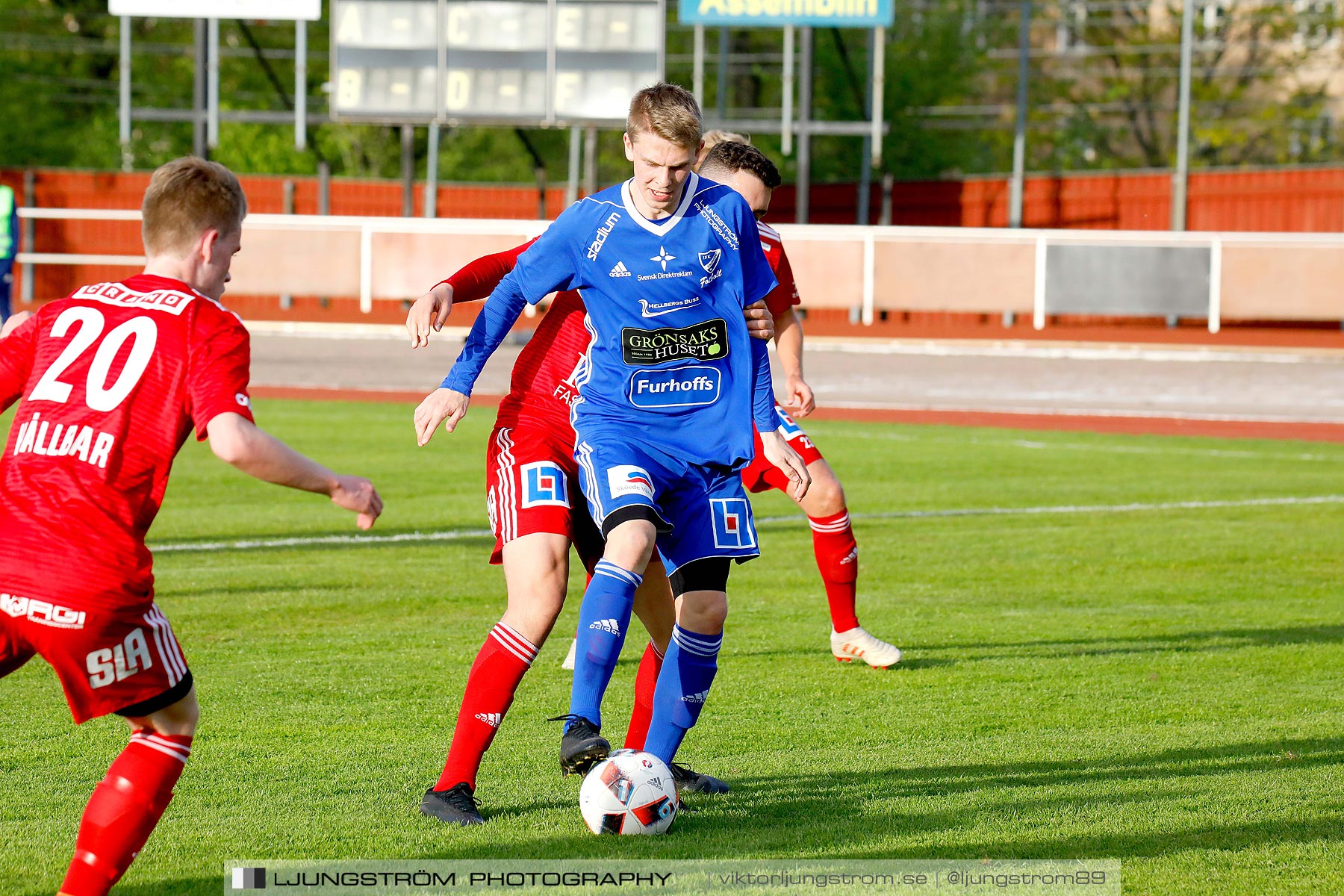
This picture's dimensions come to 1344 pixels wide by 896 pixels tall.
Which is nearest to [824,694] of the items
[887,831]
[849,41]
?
[887,831]

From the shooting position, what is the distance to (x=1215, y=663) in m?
6.62

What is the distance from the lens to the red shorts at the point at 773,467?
606cm

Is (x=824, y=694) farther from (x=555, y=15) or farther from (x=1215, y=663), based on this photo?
(x=555, y=15)

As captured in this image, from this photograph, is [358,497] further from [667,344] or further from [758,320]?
[758,320]

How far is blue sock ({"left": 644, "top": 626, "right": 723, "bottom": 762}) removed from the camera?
15.0 feet

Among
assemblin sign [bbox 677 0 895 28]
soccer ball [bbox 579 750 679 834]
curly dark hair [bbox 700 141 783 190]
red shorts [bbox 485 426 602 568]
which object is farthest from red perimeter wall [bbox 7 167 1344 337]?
soccer ball [bbox 579 750 679 834]

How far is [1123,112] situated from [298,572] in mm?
45304

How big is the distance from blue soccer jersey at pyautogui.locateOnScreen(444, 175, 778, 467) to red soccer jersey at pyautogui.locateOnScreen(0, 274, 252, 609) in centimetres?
124

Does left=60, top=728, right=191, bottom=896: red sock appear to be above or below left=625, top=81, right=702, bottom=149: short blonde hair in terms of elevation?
below

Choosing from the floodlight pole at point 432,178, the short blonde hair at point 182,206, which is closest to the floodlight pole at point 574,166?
the floodlight pole at point 432,178

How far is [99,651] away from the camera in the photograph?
3.29 m

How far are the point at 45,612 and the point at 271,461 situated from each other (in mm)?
544

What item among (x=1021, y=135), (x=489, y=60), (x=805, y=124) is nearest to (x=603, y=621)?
(x=489, y=60)

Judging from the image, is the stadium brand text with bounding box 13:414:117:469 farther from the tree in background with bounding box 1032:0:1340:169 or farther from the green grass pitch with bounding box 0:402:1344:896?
the tree in background with bounding box 1032:0:1340:169
